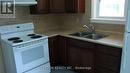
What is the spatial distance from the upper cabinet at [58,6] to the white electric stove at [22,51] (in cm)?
39

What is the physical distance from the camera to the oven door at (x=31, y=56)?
2.27 metres

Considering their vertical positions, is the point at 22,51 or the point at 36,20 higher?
the point at 36,20

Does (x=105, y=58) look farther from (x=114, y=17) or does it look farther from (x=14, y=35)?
(x=14, y=35)

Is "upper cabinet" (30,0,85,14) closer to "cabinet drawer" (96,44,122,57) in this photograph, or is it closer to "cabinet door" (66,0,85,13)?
"cabinet door" (66,0,85,13)

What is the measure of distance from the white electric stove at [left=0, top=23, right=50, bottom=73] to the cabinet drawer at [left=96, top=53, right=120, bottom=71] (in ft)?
3.04

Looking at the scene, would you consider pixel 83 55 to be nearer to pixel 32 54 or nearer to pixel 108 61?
pixel 108 61

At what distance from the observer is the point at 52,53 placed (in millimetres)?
2924

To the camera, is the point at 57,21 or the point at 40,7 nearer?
the point at 40,7

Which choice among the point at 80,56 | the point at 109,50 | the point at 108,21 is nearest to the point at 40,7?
the point at 80,56

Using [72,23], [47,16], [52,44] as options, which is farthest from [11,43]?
[72,23]

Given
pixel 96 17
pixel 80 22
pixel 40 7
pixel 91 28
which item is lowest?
pixel 91 28

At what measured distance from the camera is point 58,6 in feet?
9.98

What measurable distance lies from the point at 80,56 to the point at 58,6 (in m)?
1.13

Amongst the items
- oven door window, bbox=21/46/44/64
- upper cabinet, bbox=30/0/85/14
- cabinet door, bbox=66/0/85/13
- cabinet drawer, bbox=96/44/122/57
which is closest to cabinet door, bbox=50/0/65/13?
upper cabinet, bbox=30/0/85/14
